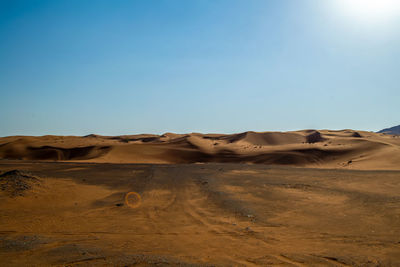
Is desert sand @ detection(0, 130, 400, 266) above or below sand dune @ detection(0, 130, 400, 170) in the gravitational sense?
below

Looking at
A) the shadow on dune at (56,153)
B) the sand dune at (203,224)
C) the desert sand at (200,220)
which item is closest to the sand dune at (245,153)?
the shadow on dune at (56,153)

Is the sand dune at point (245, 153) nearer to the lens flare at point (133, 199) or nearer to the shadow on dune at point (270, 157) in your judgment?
the shadow on dune at point (270, 157)

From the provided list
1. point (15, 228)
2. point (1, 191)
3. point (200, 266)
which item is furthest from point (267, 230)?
point (1, 191)

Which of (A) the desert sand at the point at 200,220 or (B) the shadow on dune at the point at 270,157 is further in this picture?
(B) the shadow on dune at the point at 270,157

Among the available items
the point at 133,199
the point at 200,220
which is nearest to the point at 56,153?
the point at 133,199

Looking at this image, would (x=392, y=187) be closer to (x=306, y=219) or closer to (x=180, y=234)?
(x=306, y=219)

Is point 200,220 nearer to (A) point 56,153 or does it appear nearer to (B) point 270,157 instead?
(B) point 270,157

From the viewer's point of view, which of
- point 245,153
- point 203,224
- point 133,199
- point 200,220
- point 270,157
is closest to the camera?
point 203,224

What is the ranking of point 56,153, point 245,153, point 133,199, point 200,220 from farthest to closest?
point 56,153 → point 245,153 → point 133,199 → point 200,220

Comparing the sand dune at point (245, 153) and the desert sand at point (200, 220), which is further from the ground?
the sand dune at point (245, 153)

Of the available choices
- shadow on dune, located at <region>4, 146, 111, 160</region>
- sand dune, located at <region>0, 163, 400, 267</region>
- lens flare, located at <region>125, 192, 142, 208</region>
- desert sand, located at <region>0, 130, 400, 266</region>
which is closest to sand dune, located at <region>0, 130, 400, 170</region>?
shadow on dune, located at <region>4, 146, 111, 160</region>

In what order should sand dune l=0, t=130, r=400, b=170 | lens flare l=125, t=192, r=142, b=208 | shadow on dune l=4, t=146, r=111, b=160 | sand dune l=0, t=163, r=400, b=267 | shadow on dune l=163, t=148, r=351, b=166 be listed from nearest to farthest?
1. sand dune l=0, t=163, r=400, b=267
2. lens flare l=125, t=192, r=142, b=208
3. sand dune l=0, t=130, r=400, b=170
4. shadow on dune l=163, t=148, r=351, b=166
5. shadow on dune l=4, t=146, r=111, b=160

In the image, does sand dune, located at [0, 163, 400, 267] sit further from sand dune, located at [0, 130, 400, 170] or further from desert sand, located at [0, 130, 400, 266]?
sand dune, located at [0, 130, 400, 170]

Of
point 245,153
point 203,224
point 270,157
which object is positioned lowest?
point 203,224
